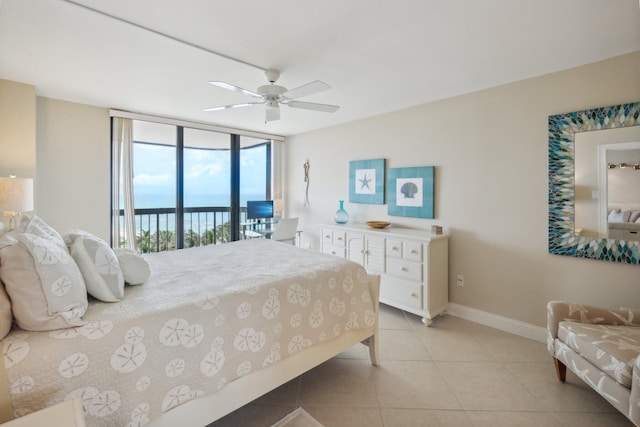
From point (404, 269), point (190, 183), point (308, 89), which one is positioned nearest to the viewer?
point (308, 89)

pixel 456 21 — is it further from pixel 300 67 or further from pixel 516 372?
pixel 516 372

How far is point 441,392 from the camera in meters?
1.96

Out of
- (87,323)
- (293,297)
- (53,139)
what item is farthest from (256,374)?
(53,139)

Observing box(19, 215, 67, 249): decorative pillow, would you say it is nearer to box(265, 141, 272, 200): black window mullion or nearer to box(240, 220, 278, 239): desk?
box(240, 220, 278, 239): desk

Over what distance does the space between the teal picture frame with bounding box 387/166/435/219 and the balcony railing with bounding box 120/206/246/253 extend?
2.79 metres

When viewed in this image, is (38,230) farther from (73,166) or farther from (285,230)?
(285,230)

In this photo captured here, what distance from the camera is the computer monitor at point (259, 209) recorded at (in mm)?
4902

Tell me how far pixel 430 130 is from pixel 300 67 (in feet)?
5.79

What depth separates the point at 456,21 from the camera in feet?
5.97

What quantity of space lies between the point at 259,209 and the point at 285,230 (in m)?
0.86

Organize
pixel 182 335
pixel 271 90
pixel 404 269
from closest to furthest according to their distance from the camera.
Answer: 1. pixel 182 335
2. pixel 271 90
3. pixel 404 269

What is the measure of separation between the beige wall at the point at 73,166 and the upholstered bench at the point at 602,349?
4.89 metres

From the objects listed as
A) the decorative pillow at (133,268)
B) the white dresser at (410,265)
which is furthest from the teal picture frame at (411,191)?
the decorative pillow at (133,268)

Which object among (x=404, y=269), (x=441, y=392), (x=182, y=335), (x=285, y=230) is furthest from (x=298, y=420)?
(x=285, y=230)
